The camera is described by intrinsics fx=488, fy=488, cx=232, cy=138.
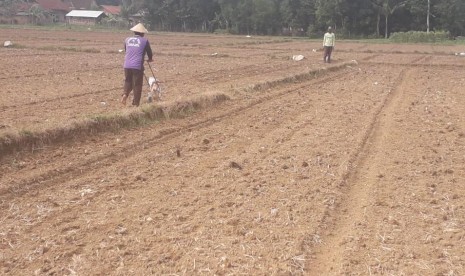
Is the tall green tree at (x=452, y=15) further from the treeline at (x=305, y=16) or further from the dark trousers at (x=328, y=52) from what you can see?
the dark trousers at (x=328, y=52)

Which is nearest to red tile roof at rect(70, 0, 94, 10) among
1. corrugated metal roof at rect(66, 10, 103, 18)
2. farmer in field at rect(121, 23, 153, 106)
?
corrugated metal roof at rect(66, 10, 103, 18)

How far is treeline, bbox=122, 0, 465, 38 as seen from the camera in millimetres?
57062

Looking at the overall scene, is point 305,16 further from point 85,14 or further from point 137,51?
point 137,51

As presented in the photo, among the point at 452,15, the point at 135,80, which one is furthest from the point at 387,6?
the point at 135,80

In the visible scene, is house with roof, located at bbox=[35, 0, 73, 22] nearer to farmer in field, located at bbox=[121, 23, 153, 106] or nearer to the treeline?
the treeline

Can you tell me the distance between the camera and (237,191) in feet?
17.7

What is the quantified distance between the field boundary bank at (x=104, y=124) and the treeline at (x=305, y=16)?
5107 centimetres

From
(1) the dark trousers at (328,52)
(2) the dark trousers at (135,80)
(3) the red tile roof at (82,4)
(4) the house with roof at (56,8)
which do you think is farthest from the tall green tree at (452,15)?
(3) the red tile roof at (82,4)

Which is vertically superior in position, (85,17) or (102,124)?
(85,17)

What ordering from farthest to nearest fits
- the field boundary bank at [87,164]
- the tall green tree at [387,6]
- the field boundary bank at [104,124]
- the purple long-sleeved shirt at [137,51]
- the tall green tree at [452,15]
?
the tall green tree at [387,6] < the tall green tree at [452,15] < the purple long-sleeved shirt at [137,51] < the field boundary bank at [104,124] < the field boundary bank at [87,164]

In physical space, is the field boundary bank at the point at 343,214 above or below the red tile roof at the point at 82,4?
below

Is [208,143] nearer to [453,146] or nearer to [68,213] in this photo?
[68,213]

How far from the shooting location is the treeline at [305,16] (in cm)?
5706

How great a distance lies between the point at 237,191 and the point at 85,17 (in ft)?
279
